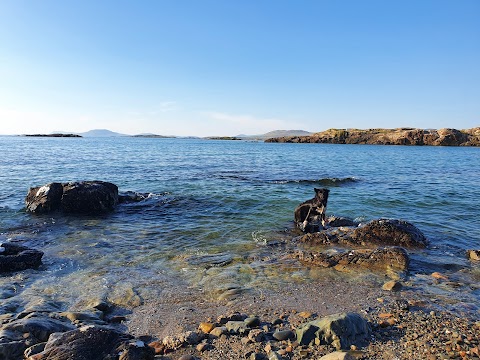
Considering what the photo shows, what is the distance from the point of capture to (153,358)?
5.43 meters

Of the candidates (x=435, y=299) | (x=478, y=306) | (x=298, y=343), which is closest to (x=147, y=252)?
(x=298, y=343)

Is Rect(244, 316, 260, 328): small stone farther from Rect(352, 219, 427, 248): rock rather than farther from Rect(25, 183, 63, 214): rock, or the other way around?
Rect(25, 183, 63, 214): rock

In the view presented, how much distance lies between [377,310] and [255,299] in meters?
2.78

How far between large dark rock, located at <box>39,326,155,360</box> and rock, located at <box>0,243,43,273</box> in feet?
17.3

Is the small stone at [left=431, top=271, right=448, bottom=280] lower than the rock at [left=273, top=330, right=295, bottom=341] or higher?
lower

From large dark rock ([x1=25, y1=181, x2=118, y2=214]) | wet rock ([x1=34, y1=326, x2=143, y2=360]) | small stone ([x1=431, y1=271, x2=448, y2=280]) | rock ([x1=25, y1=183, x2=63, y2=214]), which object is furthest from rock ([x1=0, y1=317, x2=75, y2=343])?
rock ([x1=25, y1=183, x2=63, y2=214])

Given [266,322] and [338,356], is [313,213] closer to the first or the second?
[266,322]

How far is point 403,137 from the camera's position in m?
134

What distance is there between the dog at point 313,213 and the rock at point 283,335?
336 inches

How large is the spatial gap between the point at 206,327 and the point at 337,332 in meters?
2.52

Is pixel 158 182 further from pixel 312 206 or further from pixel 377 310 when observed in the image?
pixel 377 310

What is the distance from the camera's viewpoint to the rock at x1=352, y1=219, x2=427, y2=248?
1234 cm

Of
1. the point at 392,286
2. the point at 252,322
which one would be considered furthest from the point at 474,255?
the point at 252,322

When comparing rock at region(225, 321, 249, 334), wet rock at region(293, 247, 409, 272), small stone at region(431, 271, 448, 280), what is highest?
rock at region(225, 321, 249, 334)
